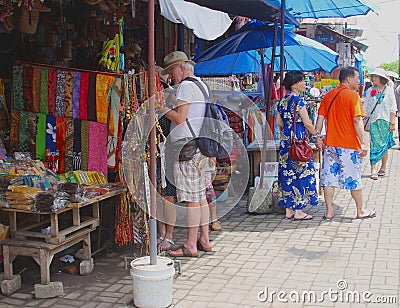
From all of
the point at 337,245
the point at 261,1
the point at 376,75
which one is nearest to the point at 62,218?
the point at 337,245

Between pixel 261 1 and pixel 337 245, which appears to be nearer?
pixel 337 245

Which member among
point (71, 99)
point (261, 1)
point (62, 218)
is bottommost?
point (62, 218)

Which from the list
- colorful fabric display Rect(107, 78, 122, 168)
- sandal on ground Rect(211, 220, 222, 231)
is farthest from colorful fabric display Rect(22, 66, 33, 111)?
sandal on ground Rect(211, 220, 222, 231)

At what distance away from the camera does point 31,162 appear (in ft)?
15.2

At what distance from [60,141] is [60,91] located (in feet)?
1.49

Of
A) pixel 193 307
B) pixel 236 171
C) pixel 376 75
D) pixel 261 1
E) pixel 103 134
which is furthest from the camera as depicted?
pixel 376 75

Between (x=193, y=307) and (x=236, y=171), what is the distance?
11.8 ft

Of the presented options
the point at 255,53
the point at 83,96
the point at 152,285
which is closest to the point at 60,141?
the point at 83,96

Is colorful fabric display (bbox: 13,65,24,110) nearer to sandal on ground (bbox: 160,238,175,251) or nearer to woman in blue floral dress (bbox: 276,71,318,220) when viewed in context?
sandal on ground (bbox: 160,238,175,251)

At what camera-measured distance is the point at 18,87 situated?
16.0 ft

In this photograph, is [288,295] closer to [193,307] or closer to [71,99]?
[193,307]

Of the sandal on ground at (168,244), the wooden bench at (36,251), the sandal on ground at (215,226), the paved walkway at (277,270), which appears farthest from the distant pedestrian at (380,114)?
the wooden bench at (36,251)

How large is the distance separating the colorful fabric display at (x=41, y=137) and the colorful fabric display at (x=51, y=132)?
0.03 metres

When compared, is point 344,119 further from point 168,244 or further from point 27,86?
point 27,86
